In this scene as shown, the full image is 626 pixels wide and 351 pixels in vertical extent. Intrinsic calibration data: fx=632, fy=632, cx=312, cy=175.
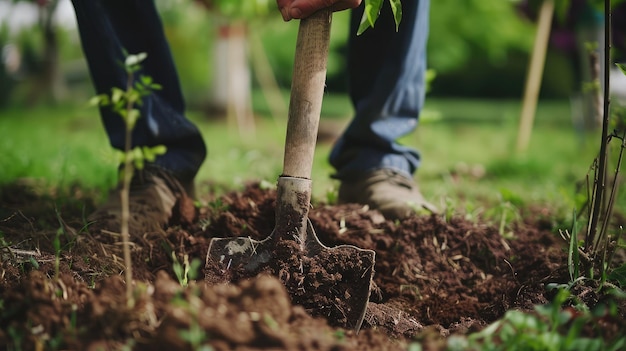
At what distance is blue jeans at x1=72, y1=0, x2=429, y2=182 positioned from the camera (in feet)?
7.00

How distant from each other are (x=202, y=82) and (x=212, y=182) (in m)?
11.1

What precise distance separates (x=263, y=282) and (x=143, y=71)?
1331 millimetres

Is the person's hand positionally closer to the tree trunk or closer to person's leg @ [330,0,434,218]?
person's leg @ [330,0,434,218]

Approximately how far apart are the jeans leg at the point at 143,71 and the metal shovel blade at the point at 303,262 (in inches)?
26.5

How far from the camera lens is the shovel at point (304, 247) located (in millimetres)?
1533

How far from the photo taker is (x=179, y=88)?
2.30 metres

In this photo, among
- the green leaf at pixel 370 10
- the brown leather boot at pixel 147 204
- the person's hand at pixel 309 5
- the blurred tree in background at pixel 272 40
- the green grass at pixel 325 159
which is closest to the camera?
the green leaf at pixel 370 10

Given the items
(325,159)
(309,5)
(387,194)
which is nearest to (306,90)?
(309,5)

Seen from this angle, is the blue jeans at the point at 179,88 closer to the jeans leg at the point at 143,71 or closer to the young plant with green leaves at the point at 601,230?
the jeans leg at the point at 143,71

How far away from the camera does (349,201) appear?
2189mm

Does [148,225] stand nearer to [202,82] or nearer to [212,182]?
[212,182]

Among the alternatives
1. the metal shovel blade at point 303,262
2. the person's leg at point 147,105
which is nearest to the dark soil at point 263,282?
the metal shovel blade at point 303,262

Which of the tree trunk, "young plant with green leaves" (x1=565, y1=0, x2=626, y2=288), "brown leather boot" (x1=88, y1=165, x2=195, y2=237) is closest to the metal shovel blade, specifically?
"brown leather boot" (x1=88, y1=165, x2=195, y2=237)

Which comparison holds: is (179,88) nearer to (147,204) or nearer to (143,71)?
(143,71)
